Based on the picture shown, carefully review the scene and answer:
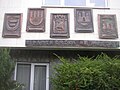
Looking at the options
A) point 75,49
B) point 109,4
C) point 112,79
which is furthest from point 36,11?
point 112,79

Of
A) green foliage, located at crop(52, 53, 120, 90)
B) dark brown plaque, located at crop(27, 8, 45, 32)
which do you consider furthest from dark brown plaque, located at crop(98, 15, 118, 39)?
dark brown plaque, located at crop(27, 8, 45, 32)

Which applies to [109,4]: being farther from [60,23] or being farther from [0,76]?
[0,76]

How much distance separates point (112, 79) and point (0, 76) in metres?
2.99

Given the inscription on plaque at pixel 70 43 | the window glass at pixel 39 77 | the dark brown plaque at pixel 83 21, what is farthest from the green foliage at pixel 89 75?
the dark brown plaque at pixel 83 21

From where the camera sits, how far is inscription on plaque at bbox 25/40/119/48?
9.76 meters

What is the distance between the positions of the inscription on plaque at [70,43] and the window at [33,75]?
0.74 m

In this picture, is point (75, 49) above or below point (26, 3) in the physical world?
below

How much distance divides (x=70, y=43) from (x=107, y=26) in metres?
1.39

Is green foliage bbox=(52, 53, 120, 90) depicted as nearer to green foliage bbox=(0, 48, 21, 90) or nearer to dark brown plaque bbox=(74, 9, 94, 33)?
green foliage bbox=(0, 48, 21, 90)

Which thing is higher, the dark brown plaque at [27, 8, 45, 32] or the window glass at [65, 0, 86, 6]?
the window glass at [65, 0, 86, 6]

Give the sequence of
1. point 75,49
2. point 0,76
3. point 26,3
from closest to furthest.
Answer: point 0,76 < point 75,49 < point 26,3

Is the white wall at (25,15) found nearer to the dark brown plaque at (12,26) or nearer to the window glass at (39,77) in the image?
the dark brown plaque at (12,26)

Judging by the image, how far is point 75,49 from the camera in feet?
32.5

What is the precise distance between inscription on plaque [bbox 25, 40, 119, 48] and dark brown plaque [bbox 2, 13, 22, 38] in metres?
0.51
